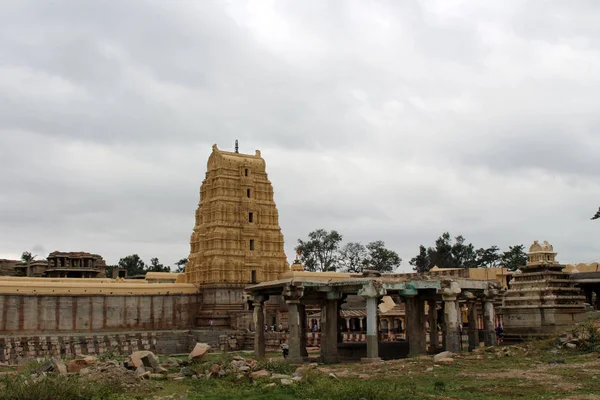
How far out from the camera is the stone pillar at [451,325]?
28.3 metres

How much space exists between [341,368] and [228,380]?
598 centimetres

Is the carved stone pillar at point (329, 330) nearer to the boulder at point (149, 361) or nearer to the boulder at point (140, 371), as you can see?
the boulder at point (149, 361)

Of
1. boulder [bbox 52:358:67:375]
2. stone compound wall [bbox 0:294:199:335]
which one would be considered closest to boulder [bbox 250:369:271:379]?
boulder [bbox 52:358:67:375]

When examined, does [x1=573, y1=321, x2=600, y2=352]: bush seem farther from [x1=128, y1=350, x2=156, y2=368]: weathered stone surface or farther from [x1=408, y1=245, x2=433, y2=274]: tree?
[x1=408, y1=245, x2=433, y2=274]: tree

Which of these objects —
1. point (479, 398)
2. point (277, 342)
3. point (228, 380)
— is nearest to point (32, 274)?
point (277, 342)

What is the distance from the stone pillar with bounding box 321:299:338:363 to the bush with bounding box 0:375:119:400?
1449 centimetres

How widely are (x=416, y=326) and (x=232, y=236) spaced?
1022 inches

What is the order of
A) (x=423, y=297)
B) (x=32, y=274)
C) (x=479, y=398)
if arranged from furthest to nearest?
(x=32, y=274), (x=423, y=297), (x=479, y=398)

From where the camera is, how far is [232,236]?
5422cm

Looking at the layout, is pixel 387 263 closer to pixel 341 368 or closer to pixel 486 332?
pixel 486 332

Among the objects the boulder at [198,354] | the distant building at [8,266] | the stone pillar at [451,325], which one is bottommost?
the boulder at [198,354]

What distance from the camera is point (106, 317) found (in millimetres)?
48281

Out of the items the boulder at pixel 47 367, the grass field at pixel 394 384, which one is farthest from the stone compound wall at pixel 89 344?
the grass field at pixel 394 384

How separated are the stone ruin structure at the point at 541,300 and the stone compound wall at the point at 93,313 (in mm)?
27501
